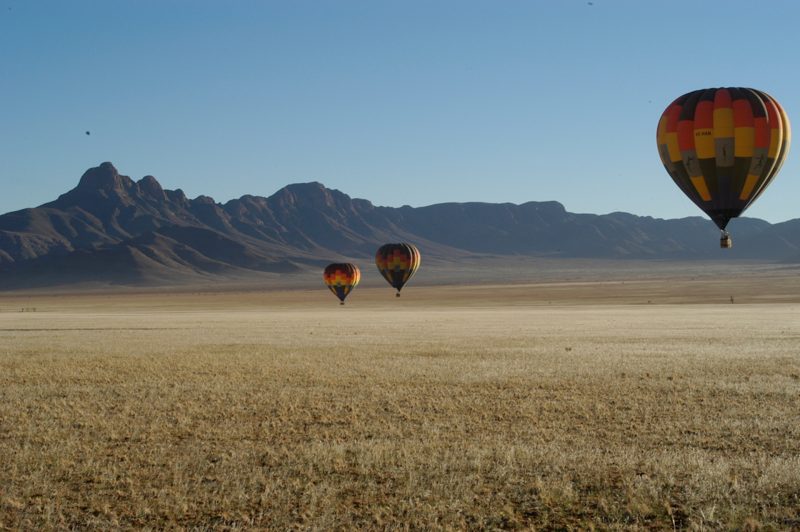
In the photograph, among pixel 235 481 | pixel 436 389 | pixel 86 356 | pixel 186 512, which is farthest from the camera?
pixel 86 356

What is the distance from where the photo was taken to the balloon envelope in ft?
96.4

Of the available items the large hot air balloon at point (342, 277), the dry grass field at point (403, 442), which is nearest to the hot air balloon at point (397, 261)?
the large hot air balloon at point (342, 277)

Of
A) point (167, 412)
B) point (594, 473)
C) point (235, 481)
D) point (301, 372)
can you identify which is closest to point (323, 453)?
point (235, 481)

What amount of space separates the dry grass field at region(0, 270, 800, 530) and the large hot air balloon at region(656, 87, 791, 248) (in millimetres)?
7533

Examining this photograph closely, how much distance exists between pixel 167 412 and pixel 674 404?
29.9 ft

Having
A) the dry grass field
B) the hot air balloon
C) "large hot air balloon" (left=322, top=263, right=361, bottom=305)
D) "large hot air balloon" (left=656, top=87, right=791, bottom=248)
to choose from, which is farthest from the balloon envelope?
"large hot air balloon" (left=322, top=263, right=361, bottom=305)

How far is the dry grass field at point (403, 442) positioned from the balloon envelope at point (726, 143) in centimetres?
754

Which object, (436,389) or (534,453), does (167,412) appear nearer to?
(436,389)

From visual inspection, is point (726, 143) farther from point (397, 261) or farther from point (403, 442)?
point (397, 261)

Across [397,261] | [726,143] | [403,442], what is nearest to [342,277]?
[397,261]

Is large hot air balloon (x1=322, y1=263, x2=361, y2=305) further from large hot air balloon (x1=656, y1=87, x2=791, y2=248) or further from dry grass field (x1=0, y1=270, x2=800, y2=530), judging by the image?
dry grass field (x1=0, y1=270, x2=800, y2=530)

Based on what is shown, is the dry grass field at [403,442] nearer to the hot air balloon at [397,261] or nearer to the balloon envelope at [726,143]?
the balloon envelope at [726,143]

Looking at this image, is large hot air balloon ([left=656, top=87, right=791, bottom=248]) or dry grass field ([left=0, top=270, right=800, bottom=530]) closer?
dry grass field ([left=0, top=270, right=800, bottom=530])

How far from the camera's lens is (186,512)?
31.1ft
